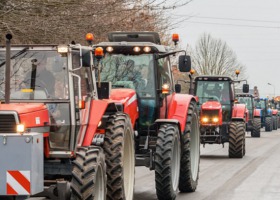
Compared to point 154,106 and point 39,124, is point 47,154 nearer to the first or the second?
point 39,124

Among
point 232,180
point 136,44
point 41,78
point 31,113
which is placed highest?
point 136,44

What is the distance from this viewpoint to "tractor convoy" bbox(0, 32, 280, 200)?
8039 mm

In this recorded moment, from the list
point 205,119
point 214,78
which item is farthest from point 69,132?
point 214,78

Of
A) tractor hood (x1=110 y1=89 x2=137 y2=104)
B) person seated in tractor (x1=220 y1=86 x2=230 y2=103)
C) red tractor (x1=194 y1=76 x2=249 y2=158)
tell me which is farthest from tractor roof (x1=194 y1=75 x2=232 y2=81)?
tractor hood (x1=110 y1=89 x2=137 y2=104)

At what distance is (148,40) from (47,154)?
4.83 m

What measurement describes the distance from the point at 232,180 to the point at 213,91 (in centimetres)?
867

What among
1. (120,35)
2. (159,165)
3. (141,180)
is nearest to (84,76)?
(159,165)

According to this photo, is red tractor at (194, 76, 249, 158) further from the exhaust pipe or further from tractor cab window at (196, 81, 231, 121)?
the exhaust pipe

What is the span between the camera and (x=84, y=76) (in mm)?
9539

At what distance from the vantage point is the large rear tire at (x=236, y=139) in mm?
22156

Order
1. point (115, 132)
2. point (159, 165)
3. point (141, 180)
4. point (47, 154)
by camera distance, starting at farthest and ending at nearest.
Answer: point (141, 180) → point (159, 165) → point (115, 132) → point (47, 154)

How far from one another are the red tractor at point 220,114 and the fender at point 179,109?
31.0 feet

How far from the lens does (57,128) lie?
28.5 feet

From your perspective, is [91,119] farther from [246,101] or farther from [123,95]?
[246,101]
